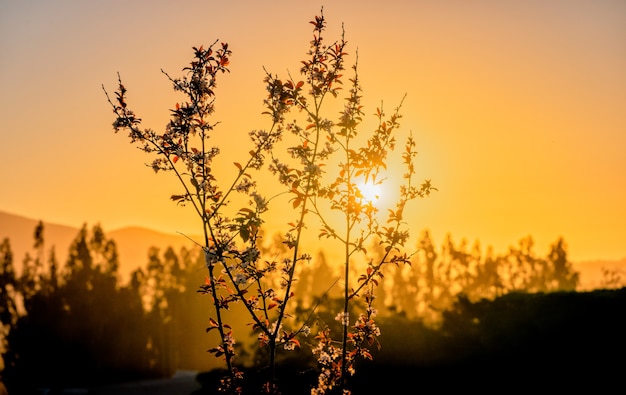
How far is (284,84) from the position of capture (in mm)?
6172

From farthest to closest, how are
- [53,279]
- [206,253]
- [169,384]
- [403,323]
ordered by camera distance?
[53,279]
[169,384]
[403,323]
[206,253]

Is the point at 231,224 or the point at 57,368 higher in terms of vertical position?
the point at 231,224

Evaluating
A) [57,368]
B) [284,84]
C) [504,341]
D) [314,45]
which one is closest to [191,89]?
[284,84]

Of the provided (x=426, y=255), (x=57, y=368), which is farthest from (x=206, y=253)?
(x=426, y=255)

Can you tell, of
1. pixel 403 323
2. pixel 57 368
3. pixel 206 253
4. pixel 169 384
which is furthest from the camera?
pixel 57 368

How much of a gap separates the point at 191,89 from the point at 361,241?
8.14 ft

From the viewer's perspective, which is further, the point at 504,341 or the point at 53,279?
the point at 53,279

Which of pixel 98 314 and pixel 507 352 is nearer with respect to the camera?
pixel 507 352

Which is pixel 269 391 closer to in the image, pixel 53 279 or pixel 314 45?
pixel 314 45

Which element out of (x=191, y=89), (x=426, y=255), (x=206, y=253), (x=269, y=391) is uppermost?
(x=426, y=255)

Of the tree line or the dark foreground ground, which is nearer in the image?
the dark foreground ground

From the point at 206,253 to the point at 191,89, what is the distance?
5.83ft

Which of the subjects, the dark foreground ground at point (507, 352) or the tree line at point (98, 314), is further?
the tree line at point (98, 314)

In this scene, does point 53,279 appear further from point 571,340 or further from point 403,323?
point 571,340
